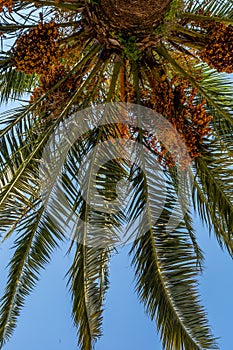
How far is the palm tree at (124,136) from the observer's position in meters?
5.92

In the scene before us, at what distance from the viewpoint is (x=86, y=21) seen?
A: 623 cm

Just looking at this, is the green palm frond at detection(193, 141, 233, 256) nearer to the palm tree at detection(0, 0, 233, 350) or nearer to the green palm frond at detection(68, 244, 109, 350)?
the palm tree at detection(0, 0, 233, 350)

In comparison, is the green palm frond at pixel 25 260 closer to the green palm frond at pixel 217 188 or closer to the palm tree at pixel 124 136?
the palm tree at pixel 124 136

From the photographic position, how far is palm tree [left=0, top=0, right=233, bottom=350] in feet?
19.4

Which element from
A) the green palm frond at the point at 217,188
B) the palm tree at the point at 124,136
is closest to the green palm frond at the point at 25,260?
the palm tree at the point at 124,136

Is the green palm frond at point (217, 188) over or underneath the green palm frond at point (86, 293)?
→ over

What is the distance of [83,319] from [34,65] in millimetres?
2833

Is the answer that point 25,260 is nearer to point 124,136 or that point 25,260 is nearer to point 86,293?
point 86,293

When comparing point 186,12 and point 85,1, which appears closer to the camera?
point 85,1

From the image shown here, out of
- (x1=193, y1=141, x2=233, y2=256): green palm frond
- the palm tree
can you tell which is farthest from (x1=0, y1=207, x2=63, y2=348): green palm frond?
(x1=193, y1=141, x2=233, y2=256): green palm frond

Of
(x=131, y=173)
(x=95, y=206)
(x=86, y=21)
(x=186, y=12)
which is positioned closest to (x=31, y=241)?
(x=95, y=206)

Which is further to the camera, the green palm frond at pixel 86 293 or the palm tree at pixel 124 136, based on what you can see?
the green palm frond at pixel 86 293

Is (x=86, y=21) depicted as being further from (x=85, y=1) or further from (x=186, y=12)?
(x=186, y=12)

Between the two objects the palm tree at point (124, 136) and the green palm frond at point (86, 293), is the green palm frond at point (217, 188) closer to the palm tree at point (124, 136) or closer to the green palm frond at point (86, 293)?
the palm tree at point (124, 136)
